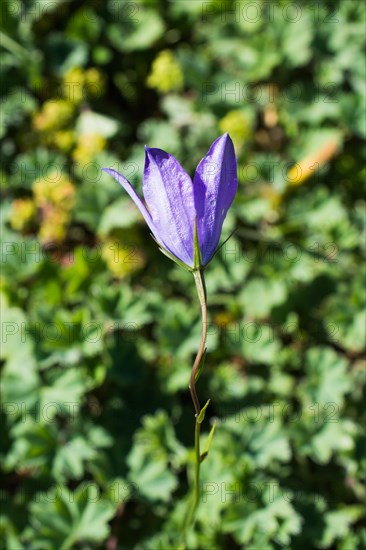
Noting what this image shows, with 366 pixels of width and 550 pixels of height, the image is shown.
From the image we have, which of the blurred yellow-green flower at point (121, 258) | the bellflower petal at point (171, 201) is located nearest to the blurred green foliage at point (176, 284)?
the blurred yellow-green flower at point (121, 258)

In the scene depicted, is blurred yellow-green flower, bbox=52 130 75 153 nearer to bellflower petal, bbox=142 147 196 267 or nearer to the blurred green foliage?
the blurred green foliage

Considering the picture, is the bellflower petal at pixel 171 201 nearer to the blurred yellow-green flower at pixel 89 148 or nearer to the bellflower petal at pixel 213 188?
the bellflower petal at pixel 213 188

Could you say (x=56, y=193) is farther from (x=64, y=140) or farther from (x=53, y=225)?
(x=64, y=140)

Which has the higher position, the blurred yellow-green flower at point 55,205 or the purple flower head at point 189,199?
the blurred yellow-green flower at point 55,205

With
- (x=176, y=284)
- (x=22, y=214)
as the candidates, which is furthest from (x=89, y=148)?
(x=176, y=284)

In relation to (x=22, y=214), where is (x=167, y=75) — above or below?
above

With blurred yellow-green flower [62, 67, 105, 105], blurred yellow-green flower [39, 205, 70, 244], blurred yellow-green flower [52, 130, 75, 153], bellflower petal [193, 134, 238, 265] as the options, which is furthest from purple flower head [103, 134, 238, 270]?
blurred yellow-green flower [62, 67, 105, 105]

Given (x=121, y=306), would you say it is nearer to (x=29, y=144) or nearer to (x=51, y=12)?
(x=29, y=144)

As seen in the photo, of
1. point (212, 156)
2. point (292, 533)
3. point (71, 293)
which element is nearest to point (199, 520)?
point (292, 533)
